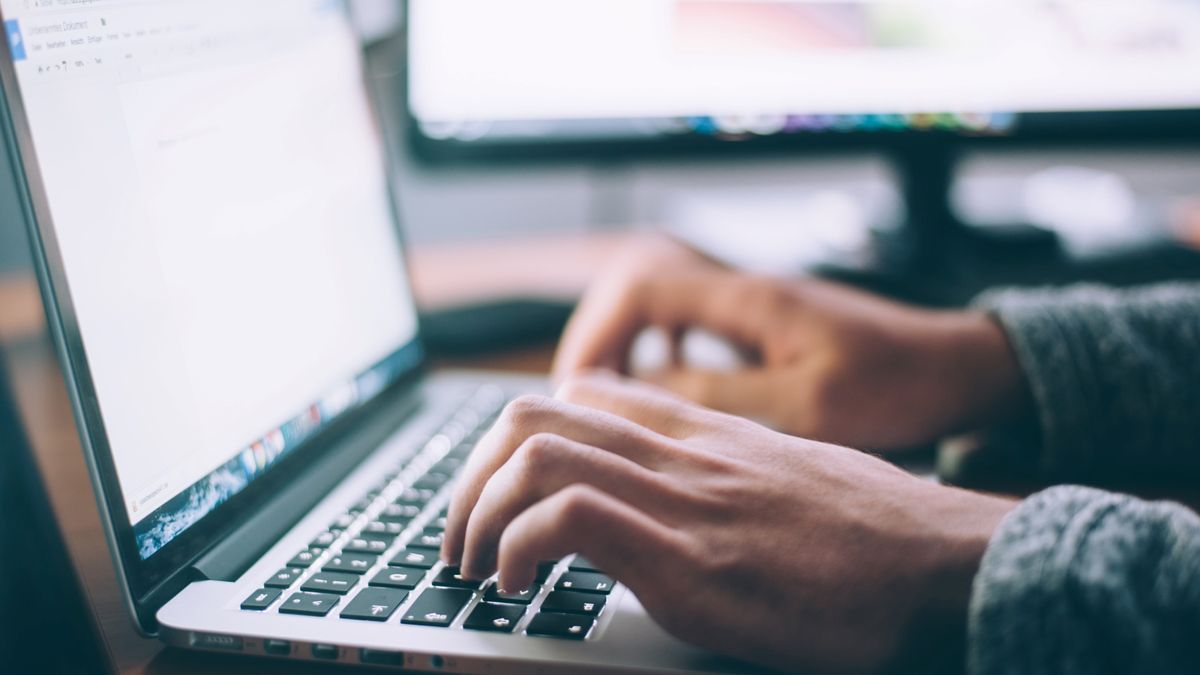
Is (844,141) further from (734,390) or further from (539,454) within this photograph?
(539,454)

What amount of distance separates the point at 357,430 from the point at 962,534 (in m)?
0.33

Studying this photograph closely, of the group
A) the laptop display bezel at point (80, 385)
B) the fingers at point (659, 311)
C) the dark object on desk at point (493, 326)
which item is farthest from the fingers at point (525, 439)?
the dark object on desk at point (493, 326)

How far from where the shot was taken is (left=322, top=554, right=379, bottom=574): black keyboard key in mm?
388

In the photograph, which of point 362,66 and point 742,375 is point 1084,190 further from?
point 362,66

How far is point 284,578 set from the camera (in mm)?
383

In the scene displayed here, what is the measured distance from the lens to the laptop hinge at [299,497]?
0.40 meters

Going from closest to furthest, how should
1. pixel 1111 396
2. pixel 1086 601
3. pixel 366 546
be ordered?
pixel 1086 601 → pixel 366 546 → pixel 1111 396

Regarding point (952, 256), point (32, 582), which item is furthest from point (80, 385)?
point (952, 256)

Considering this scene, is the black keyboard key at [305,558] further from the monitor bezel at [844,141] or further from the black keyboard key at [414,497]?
the monitor bezel at [844,141]

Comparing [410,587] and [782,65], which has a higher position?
[782,65]

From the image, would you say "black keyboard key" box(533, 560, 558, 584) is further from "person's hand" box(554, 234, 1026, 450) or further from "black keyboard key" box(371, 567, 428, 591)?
"person's hand" box(554, 234, 1026, 450)

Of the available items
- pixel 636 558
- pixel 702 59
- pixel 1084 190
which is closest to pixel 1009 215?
pixel 1084 190

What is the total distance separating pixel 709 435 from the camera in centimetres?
40

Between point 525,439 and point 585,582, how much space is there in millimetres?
60
